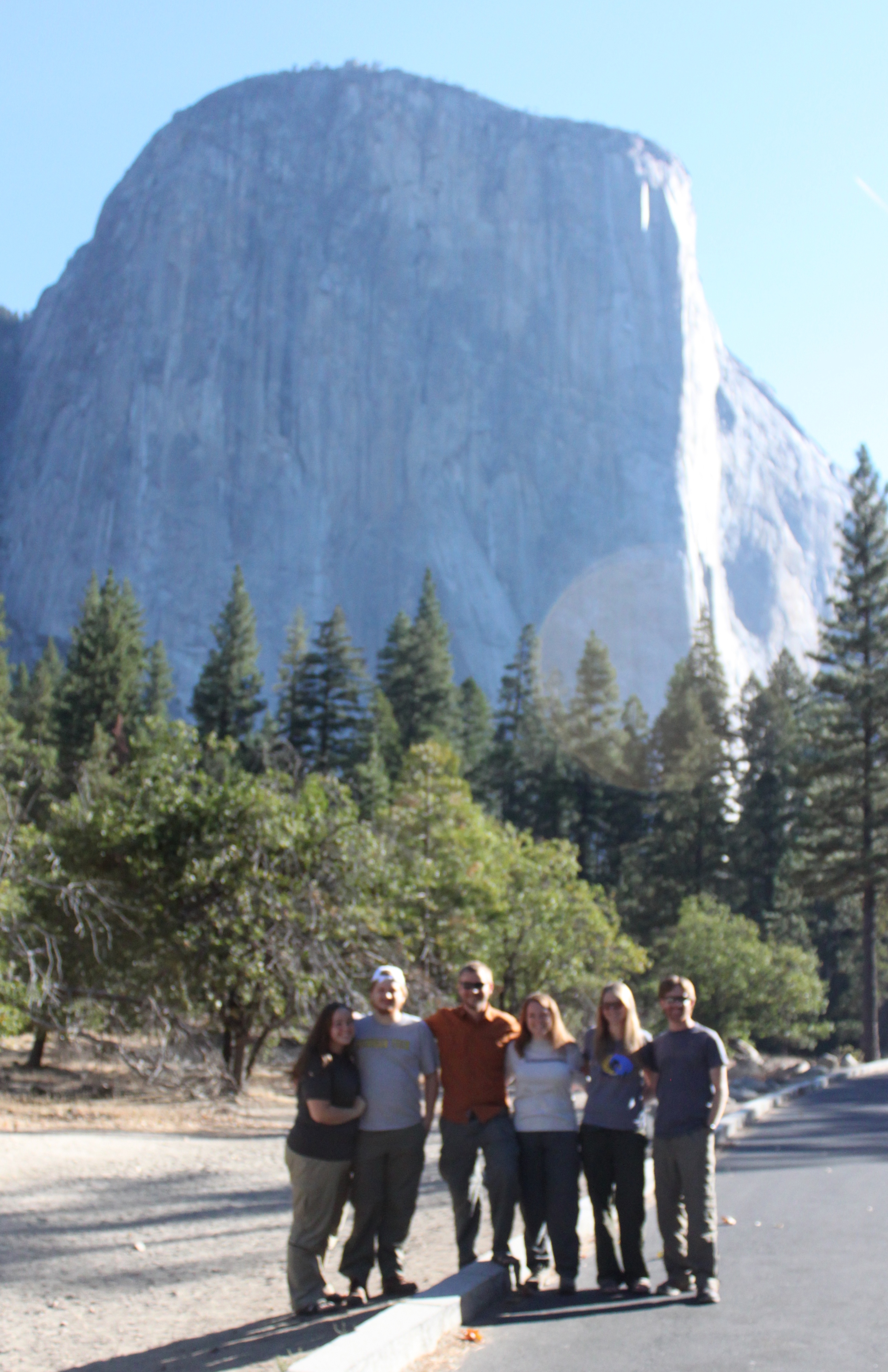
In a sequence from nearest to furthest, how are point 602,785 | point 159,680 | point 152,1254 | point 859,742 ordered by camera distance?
point 152,1254
point 859,742
point 602,785
point 159,680

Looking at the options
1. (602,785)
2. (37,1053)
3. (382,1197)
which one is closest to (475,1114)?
(382,1197)

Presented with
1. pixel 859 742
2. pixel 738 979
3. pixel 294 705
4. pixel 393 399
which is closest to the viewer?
pixel 738 979

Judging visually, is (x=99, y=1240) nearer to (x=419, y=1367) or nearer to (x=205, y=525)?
(x=419, y=1367)

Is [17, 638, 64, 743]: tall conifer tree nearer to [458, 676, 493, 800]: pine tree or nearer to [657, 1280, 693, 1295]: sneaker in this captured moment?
[458, 676, 493, 800]: pine tree

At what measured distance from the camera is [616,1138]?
586 centimetres

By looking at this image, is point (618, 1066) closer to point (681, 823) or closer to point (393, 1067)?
point (393, 1067)

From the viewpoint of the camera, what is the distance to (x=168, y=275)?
99.6m

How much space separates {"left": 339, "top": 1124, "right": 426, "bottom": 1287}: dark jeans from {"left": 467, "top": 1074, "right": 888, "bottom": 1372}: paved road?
623mm

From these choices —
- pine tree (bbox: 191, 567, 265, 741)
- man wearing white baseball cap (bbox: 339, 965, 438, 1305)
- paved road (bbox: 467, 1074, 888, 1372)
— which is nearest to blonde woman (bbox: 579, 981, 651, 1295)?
paved road (bbox: 467, 1074, 888, 1372)

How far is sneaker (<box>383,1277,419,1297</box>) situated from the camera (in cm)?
566

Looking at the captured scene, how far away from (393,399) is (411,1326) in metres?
96.5

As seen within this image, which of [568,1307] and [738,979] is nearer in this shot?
[568,1307]

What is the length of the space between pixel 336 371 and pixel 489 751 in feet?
175

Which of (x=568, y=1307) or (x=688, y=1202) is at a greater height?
(x=688, y=1202)
